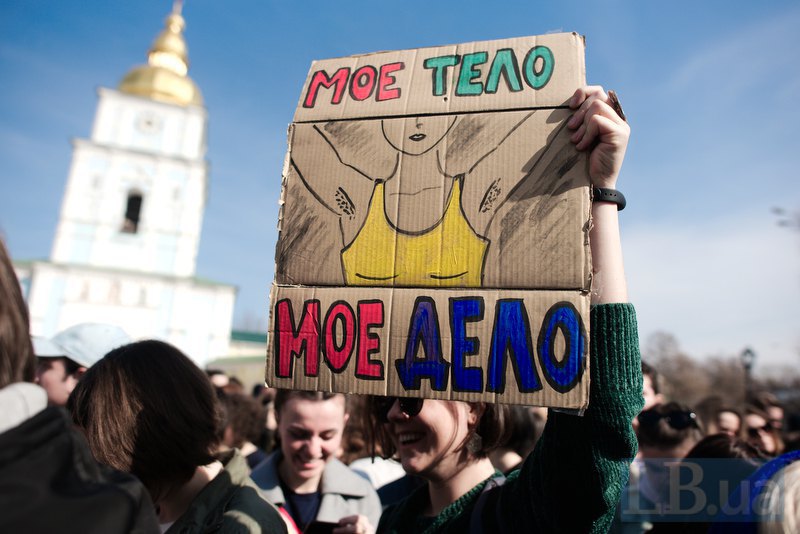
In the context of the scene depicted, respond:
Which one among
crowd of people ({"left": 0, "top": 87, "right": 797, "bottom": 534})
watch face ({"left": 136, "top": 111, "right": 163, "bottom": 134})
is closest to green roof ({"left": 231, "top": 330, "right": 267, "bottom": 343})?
watch face ({"left": 136, "top": 111, "right": 163, "bottom": 134})

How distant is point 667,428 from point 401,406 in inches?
102

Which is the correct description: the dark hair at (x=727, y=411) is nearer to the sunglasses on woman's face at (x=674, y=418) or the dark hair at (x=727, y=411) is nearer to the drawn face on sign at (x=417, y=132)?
the sunglasses on woman's face at (x=674, y=418)

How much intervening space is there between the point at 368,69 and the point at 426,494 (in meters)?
1.54

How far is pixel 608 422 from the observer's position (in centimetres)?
139

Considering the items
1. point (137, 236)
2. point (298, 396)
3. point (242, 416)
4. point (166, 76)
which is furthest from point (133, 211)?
point (298, 396)

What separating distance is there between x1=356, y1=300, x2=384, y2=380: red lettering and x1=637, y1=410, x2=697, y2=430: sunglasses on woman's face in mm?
2978

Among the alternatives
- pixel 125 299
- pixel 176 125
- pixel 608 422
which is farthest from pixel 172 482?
pixel 176 125

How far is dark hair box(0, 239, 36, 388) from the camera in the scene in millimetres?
914

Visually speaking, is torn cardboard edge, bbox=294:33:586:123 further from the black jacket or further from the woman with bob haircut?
the black jacket

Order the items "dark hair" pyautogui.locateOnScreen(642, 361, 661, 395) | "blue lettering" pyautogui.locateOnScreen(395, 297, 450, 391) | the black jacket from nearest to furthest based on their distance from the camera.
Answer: the black jacket < "blue lettering" pyautogui.locateOnScreen(395, 297, 450, 391) < "dark hair" pyautogui.locateOnScreen(642, 361, 661, 395)

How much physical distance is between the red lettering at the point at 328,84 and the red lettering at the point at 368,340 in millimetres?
668

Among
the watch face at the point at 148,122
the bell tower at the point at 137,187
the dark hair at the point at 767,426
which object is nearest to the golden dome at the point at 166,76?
the bell tower at the point at 137,187

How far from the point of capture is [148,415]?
→ 1.80 m

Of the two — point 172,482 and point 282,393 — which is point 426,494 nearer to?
point 172,482
